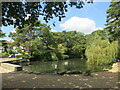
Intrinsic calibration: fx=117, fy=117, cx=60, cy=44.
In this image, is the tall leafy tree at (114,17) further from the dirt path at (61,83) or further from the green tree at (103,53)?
the dirt path at (61,83)

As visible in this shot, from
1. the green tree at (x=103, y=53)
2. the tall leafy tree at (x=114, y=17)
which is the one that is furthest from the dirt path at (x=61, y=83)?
the tall leafy tree at (x=114, y=17)

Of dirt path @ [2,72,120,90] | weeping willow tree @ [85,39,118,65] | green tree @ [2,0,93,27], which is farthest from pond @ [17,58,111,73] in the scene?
green tree @ [2,0,93,27]

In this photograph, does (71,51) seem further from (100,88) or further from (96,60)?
(100,88)

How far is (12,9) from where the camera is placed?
162 inches

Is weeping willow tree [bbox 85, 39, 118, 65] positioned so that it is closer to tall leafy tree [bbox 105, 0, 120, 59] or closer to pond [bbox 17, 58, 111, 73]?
pond [bbox 17, 58, 111, 73]

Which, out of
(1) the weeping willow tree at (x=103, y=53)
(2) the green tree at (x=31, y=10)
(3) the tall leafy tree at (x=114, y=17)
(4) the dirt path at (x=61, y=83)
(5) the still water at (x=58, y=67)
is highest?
(3) the tall leafy tree at (x=114, y=17)

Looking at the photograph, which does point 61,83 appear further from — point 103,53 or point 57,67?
point 103,53

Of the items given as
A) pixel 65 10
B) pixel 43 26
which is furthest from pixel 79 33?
pixel 65 10

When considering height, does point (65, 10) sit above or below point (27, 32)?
below

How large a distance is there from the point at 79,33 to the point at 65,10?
84.1ft

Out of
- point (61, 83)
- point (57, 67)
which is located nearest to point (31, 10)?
point (61, 83)

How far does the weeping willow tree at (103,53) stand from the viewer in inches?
511

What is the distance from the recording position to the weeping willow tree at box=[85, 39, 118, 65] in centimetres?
1297

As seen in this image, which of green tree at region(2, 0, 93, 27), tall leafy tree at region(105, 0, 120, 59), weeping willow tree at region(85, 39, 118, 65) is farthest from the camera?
tall leafy tree at region(105, 0, 120, 59)
